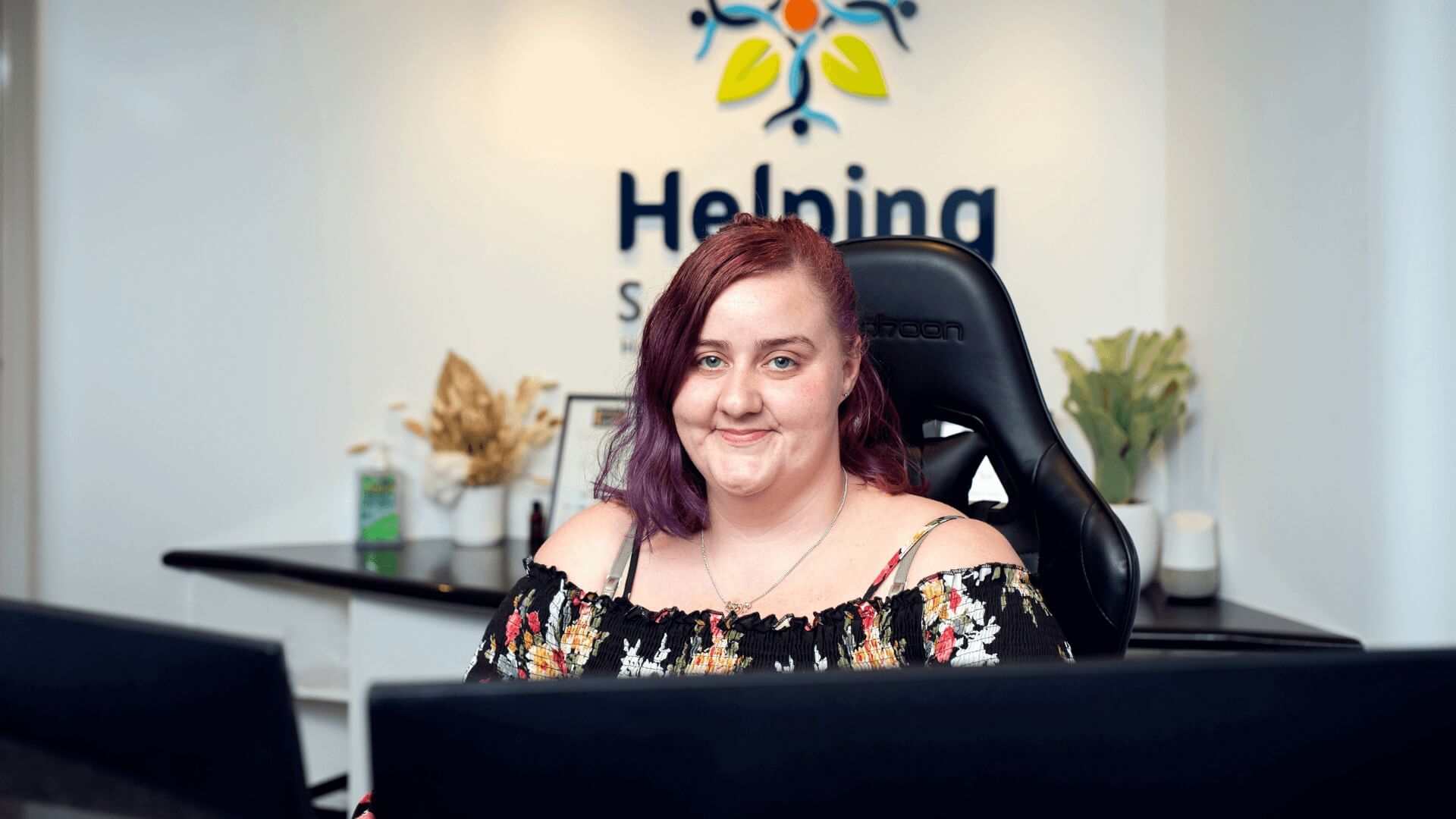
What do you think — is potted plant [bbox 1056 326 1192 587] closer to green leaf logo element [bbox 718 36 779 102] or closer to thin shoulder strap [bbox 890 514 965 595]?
green leaf logo element [bbox 718 36 779 102]

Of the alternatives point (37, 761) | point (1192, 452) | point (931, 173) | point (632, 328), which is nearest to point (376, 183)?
point (632, 328)

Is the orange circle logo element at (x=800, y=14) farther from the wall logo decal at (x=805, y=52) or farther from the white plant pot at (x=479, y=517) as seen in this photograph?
the white plant pot at (x=479, y=517)

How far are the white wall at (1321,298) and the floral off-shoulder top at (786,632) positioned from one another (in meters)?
0.97

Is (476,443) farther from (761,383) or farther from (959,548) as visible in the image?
(959,548)

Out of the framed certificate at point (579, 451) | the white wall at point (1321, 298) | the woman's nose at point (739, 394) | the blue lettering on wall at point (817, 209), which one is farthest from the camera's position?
the framed certificate at point (579, 451)

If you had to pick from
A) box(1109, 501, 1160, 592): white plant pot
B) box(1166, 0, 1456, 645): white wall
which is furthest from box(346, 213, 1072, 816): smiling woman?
box(1109, 501, 1160, 592): white plant pot

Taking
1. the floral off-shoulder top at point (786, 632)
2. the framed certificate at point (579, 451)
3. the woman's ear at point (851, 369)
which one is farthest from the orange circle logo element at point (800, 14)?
the floral off-shoulder top at point (786, 632)

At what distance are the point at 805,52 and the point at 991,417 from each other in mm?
1807

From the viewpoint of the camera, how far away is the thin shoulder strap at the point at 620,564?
1566 millimetres

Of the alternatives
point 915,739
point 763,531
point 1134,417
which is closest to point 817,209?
point 1134,417

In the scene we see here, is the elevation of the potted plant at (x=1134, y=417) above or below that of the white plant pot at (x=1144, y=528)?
above

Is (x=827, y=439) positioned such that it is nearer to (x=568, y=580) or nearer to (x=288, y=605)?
(x=568, y=580)

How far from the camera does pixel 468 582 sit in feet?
8.69

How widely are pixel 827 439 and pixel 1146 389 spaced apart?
143 cm
